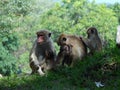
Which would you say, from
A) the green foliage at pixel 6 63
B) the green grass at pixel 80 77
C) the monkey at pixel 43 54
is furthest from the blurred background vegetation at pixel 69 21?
the green grass at pixel 80 77

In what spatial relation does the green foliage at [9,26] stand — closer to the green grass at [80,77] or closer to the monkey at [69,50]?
the monkey at [69,50]

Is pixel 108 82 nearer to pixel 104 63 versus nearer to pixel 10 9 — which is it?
pixel 104 63

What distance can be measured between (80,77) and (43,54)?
6.38 feet

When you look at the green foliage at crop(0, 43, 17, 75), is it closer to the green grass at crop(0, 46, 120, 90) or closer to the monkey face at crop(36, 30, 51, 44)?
the monkey face at crop(36, 30, 51, 44)

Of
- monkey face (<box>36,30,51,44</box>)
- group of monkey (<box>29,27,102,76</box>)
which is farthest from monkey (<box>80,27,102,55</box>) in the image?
monkey face (<box>36,30,51,44</box>)

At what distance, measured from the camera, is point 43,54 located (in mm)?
10680

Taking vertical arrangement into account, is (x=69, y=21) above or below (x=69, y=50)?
below

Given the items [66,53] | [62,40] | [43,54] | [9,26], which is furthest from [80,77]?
[9,26]

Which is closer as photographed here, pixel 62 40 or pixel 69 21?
pixel 62 40

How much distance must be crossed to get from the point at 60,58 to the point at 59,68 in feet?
1.28

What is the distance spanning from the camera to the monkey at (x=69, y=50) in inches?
402

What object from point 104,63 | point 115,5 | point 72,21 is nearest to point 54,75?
point 104,63

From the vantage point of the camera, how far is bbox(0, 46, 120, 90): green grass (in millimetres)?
8281

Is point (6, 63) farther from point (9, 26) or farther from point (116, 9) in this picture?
point (116, 9)
